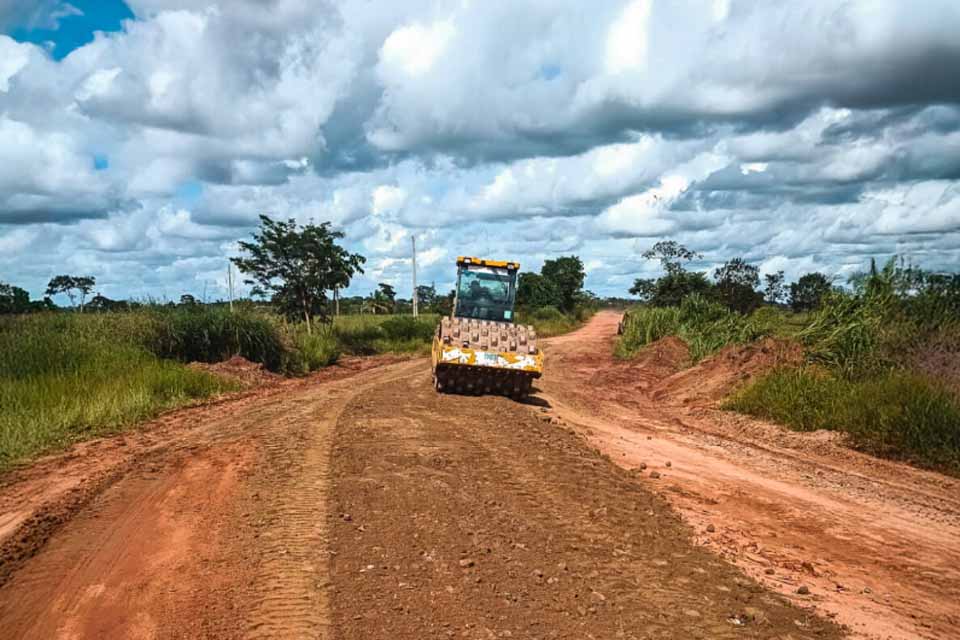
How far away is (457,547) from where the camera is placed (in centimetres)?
595

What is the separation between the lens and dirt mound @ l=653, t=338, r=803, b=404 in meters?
16.5

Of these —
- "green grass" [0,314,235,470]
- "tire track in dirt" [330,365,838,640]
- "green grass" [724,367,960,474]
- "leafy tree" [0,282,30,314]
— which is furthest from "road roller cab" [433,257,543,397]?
"leafy tree" [0,282,30,314]

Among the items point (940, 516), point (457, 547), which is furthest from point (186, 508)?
point (940, 516)

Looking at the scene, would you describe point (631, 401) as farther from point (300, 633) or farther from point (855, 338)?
point (300, 633)

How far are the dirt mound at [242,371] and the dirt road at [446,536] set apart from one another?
21.6 ft

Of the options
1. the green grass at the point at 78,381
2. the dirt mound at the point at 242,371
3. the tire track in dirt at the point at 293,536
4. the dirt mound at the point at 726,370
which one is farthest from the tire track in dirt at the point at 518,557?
the dirt mound at the point at 242,371

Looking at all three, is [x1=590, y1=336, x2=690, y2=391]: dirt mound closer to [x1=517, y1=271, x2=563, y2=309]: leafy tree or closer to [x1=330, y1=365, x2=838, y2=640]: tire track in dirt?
[x1=330, y1=365, x2=838, y2=640]: tire track in dirt

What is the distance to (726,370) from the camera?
59.2 ft

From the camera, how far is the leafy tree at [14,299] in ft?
113

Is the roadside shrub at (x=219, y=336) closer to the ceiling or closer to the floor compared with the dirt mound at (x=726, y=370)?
closer to the ceiling

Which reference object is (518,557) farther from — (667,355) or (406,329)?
(406,329)

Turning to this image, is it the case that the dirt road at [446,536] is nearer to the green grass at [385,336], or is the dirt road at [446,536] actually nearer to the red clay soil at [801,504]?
the red clay soil at [801,504]

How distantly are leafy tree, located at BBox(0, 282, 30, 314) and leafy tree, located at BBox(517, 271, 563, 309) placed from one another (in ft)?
120

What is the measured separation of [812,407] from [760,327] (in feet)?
26.0
